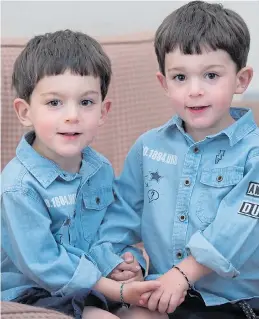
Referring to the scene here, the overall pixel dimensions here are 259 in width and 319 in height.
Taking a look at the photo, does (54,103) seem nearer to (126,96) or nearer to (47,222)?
(47,222)

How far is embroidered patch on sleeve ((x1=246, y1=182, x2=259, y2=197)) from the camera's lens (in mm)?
1400

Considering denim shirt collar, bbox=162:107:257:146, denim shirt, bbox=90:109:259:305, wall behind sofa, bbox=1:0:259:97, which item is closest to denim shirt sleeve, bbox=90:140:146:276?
denim shirt, bbox=90:109:259:305

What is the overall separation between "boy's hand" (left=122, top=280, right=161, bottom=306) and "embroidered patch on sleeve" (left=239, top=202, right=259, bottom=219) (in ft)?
0.71

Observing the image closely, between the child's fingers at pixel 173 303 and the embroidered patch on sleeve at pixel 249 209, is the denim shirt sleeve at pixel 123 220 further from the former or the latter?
the embroidered patch on sleeve at pixel 249 209

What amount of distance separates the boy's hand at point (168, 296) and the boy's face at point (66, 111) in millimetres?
317

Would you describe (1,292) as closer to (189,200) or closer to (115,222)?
(115,222)

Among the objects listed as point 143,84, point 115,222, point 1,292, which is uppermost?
point 143,84

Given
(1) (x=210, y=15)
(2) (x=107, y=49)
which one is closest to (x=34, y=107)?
(1) (x=210, y=15)

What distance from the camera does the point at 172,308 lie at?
1392 millimetres

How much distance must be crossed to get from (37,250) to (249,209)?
0.42 metres

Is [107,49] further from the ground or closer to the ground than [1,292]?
further from the ground

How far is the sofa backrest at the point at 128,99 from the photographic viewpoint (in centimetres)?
188

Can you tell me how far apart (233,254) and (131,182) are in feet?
1.00

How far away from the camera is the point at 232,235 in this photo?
139 cm
